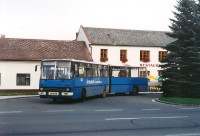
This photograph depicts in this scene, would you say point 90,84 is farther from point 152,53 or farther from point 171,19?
point 152,53

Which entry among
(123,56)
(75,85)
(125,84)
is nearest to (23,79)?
(125,84)

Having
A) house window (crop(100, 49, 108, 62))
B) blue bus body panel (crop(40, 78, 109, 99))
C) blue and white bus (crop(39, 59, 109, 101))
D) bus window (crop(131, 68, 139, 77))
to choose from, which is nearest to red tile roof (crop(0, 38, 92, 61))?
house window (crop(100, 49, 108, 62))

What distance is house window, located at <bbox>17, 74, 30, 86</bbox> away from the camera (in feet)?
128

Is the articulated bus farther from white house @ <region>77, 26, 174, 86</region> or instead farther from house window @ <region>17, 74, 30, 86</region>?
white house @ <region>77, 26, 174, 86</region>

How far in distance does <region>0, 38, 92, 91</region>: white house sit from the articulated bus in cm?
1212

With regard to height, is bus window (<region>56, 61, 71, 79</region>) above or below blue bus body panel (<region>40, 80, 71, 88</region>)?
above

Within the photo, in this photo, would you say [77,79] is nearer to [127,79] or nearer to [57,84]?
[57,84]

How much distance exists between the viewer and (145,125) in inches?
502

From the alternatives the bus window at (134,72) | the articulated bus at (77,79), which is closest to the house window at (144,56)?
the bus window at (134,72)

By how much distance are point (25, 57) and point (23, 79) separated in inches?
99.7

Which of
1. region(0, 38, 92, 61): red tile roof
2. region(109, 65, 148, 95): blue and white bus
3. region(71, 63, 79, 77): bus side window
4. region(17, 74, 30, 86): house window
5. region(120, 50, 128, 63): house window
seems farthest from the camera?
region(120, 50, 128, 63): house window

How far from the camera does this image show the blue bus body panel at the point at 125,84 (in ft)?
102

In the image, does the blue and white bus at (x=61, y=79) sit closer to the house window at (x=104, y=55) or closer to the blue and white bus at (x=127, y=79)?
the blue and white bus at (x=127, y=79)

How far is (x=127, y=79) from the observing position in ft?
106
